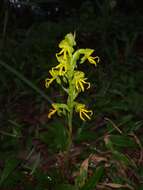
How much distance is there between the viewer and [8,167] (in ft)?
9.04

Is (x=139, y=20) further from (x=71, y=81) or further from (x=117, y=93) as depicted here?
(x=71, y=81)

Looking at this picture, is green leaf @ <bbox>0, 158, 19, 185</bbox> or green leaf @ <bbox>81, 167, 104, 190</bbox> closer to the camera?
green leaf @ <bbox>81, 167, 104, 190</bbox>

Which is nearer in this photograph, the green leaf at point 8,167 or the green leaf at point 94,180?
the green leaf at point 94,180

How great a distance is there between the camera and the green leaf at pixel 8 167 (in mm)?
2697

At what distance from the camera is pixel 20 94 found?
3.73 meters

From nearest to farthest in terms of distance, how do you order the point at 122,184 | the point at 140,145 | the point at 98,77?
the point at 122,184, the point at 140,145, the point at 98,77

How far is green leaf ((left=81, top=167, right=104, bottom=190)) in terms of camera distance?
98.1 inches

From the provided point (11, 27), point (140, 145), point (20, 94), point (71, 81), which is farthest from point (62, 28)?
point (71, 81)

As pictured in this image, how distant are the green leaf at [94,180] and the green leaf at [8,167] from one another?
45cm

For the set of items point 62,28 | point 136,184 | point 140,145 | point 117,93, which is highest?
point 62,28

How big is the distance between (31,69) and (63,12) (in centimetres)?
138

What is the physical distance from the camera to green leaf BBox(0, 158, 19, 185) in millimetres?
2697

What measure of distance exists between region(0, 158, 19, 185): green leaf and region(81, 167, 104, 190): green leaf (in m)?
0.45

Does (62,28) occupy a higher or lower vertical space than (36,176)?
higher
